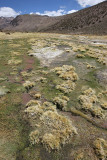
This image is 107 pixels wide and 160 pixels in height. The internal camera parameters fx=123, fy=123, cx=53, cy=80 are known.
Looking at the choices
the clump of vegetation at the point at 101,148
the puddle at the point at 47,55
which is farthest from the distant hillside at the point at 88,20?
the clump of vegetation at the point at 101,148

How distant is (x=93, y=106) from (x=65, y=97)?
2389 millimetres

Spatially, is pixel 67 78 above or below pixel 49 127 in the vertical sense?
above

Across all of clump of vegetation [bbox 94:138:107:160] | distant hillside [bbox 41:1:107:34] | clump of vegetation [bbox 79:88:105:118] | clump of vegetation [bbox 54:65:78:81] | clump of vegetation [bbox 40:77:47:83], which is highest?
distant hillside [bbox 41:1:107:34]

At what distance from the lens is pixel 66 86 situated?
480 inches

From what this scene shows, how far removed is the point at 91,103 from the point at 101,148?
3936 mm

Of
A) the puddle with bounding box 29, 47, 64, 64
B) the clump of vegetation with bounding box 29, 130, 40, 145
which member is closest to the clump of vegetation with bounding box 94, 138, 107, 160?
the clump of vegetation with bounding box 29, 130, 40, 145

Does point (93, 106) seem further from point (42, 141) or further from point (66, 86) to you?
point (42, 141)

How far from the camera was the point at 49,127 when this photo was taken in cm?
762

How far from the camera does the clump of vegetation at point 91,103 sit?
9311mm

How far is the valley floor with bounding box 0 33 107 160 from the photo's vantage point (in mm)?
6602

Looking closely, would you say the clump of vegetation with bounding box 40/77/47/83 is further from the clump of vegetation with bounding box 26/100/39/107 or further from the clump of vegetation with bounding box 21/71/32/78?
the clump of vegetation with bounding box 26/100/39/107

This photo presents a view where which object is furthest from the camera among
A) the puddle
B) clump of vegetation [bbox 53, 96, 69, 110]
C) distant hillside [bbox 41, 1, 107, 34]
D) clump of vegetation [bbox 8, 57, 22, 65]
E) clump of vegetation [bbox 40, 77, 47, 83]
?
distant hillside [bbox 41, 1, 107, 34]

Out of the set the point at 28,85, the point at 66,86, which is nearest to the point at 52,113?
the point at 66,86

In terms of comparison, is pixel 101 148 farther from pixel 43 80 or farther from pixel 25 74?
pixel 25 74
